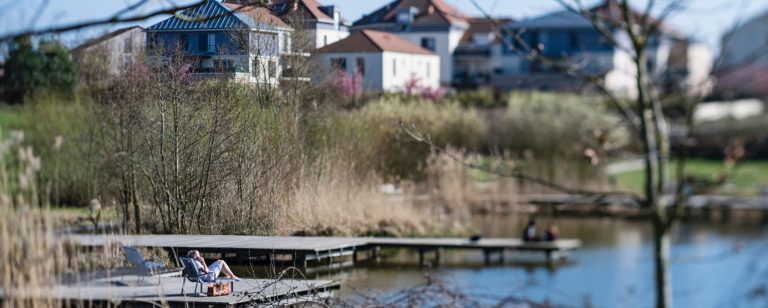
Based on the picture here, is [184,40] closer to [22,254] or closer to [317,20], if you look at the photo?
[317,20]

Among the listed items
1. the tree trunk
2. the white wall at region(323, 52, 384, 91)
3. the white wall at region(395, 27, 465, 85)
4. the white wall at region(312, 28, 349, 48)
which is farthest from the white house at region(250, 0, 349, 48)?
the tree trunk

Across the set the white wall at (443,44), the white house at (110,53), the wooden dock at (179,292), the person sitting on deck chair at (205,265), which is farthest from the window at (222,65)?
the white wall at (443,44)

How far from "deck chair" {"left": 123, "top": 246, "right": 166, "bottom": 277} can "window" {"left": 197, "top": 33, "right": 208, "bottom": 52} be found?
1.54 m

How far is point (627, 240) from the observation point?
30047mm

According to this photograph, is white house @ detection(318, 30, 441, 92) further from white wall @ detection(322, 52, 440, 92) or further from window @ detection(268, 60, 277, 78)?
window @ detection(268, 60, 277, 78)

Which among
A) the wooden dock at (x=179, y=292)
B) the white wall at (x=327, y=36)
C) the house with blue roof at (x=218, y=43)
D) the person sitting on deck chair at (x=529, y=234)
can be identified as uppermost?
the white wall at (x=327, y=36)

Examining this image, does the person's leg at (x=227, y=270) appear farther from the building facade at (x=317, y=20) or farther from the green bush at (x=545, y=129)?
the green bush at (x=545, y=129)

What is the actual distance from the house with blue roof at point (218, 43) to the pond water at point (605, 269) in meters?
4.55

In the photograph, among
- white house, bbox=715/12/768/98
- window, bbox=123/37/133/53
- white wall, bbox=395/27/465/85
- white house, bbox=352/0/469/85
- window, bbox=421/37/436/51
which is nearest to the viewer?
window, bbox=123/37/133/53

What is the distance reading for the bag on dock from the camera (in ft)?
26.9

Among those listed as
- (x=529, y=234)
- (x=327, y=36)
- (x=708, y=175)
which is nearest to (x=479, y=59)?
(x=708, y=175)

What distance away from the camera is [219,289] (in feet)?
27.2

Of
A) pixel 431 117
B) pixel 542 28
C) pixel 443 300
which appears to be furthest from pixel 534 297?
pixel 542 28

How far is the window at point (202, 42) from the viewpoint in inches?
344
